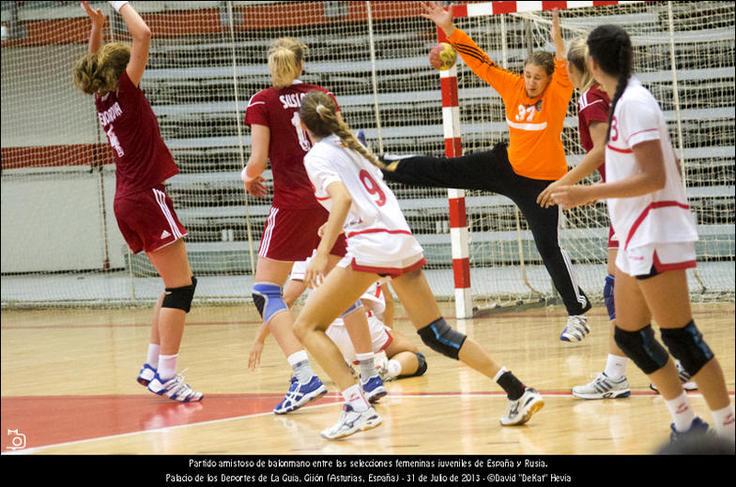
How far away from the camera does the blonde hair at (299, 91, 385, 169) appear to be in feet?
16.7

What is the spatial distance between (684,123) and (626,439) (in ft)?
22.8

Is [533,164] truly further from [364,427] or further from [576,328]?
[364,427]

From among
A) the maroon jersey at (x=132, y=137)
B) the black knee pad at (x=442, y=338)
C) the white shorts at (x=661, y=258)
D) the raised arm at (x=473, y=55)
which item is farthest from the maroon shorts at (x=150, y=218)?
the white shorts at (x=661, y=258)

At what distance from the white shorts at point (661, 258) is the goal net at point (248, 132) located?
14.6 ft

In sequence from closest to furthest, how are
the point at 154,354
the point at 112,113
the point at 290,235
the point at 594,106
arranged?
1. the point at 594,106
2. the point at 290,235
3. the point at 112,113
4. the point at 154,354

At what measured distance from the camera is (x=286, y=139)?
6.18m

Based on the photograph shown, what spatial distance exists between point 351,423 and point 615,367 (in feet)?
4.83

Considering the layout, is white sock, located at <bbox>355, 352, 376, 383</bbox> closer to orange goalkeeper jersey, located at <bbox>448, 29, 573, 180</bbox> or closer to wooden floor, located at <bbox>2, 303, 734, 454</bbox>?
wooden floor, located at <bbox>2, 303, 734, 454</bbox>

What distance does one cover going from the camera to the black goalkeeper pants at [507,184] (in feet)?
21.7

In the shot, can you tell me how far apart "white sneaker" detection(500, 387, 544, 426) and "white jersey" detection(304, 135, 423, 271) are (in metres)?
0.80

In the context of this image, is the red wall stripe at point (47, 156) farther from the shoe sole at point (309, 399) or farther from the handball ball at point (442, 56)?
the shoe sole at point (309, 399)

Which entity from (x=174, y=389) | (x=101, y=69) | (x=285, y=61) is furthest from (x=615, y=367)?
(x=101, y=69)

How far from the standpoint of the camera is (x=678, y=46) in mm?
11039

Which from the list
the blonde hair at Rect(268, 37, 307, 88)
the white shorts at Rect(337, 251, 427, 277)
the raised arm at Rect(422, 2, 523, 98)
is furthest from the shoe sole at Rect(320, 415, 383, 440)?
the raised arm at Rect(422, 2, 523, 98)
